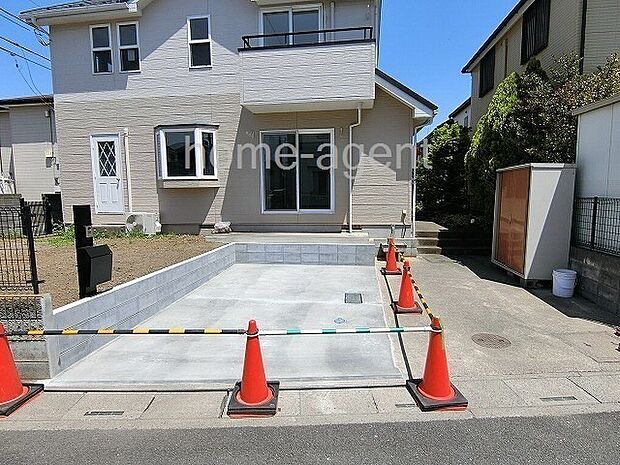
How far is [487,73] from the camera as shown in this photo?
49.9ft

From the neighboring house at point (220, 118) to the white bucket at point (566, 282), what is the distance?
4448 mm

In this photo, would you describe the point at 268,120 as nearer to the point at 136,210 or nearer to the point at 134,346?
the point at 136,210

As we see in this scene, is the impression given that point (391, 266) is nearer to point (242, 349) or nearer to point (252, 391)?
point (242, 349)

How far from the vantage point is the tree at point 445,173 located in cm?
1492

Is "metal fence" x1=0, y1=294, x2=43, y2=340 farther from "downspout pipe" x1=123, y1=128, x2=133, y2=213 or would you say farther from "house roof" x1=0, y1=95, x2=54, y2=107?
"house roof" x1=0, y1=95, x2=54, y2=107

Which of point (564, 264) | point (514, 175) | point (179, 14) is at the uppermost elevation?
point (179, 14)

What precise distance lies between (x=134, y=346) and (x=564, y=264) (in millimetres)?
6912

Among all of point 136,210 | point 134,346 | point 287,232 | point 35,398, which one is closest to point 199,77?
point 136,210

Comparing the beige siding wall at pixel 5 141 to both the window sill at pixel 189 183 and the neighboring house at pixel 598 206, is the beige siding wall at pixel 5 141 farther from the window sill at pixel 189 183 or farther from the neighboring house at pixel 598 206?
the neighboring house at pixel 598 206

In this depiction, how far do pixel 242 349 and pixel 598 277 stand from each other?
5.41 meters

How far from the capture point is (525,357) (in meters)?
4.08

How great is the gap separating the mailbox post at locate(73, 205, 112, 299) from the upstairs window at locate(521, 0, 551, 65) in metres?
11.9

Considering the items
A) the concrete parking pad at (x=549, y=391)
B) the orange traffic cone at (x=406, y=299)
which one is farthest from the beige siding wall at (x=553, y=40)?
the concrete parking pad at (x=549, y=391)

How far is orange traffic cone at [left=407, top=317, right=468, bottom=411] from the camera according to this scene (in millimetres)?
3086
